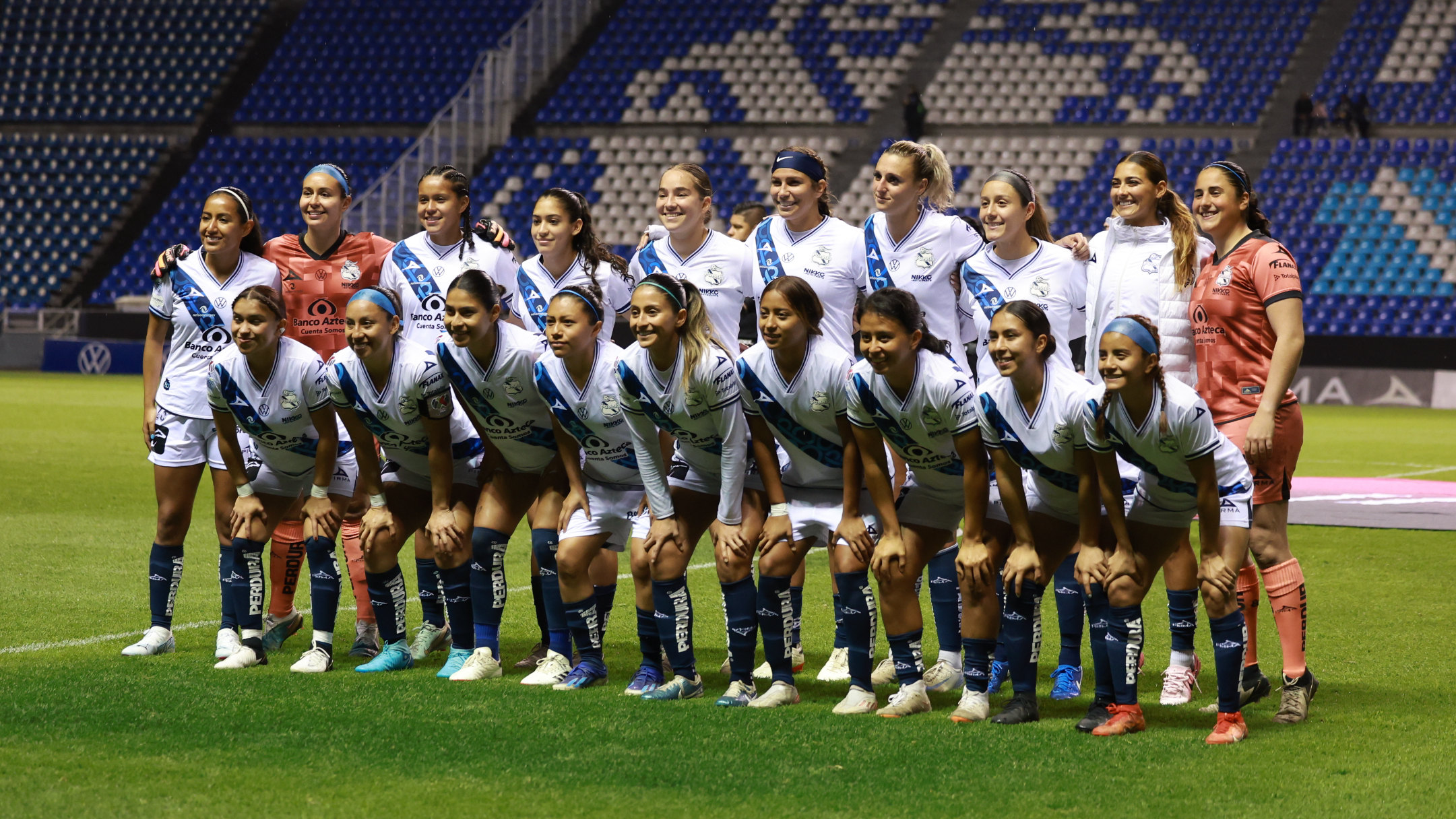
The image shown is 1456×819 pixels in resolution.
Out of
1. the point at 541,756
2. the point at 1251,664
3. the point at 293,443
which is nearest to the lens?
the point at 541,756

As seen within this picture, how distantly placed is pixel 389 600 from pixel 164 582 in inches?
40.7

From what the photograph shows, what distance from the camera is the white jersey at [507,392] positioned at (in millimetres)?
5789

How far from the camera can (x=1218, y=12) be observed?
29562 mm

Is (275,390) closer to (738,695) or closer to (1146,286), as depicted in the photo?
(738,695)

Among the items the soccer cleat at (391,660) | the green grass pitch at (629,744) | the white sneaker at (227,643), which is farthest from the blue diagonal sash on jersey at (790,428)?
the white sneaker at (227,643)

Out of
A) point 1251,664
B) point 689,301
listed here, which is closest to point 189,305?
point 689,301

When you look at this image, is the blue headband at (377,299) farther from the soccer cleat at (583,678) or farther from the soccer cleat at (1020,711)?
the soccer cleat at (1020,711)

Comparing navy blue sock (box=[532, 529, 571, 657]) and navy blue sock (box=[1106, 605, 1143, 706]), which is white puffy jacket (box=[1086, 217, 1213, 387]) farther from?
navy blue sock (box=[532, 529, 571, 657])

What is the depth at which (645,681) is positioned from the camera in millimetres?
5633

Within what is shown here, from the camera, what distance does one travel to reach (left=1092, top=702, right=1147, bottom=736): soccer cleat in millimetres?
4961

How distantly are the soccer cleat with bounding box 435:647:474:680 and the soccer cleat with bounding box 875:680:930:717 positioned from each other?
170cm

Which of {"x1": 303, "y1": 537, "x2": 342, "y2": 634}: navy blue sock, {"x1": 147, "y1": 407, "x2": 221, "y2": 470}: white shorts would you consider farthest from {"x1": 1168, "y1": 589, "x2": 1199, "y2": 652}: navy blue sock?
{"x1": 147, "y1": 407, "x2": 221, "y2": 470}: white shorts

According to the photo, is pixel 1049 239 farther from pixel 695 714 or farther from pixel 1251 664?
pixel 695 714

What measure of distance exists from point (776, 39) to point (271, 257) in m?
25.7
